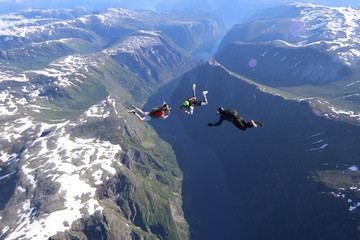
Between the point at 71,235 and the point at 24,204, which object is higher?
the point at 24,204

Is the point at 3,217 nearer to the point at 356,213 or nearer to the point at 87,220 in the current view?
the point at 87,220

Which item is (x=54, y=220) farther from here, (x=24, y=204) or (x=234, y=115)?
(x=234, y=115)

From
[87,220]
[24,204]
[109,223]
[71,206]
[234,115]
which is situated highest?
[234,115]

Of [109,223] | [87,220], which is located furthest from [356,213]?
[87,220]

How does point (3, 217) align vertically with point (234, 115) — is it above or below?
below

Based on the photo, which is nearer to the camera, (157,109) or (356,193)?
(157,109)

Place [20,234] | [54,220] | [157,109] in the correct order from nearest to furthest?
[157,109], [20,234], [54,220]

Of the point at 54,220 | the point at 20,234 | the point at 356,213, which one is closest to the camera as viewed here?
the point at 20,234

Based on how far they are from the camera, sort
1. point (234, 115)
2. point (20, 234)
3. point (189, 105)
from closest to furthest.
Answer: point (234, 115) → point (189, 105) → point (20, 234)

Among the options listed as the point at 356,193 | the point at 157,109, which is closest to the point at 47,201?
the point at 157,109
